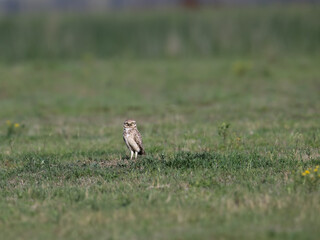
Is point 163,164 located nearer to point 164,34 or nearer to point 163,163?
point 163,163

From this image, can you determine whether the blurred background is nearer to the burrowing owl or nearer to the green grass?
the green grass

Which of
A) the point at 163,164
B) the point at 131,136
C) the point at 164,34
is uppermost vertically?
the point at 164,34

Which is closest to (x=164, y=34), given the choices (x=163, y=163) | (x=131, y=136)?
(x=131, y=136)

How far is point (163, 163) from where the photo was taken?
31.5 feet

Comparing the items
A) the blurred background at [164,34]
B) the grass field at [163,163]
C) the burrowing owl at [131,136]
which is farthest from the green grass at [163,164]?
the blurred background at [164,34]

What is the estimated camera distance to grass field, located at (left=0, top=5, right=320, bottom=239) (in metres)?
6.82

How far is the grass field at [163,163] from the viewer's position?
682 centimetres

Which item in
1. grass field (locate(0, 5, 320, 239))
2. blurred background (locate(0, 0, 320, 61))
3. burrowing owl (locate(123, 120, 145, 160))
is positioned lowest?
grass field (locate(0, 5, 320, 239))

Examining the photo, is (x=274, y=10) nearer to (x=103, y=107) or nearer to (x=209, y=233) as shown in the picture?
(x=103, y=107)

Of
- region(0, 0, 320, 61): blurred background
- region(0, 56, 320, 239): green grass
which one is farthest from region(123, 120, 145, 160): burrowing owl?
region(0, 0, 320, 61): blurred background

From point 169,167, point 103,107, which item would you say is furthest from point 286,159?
point 103,107

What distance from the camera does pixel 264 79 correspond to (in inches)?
937

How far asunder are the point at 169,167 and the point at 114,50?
82.1 ft

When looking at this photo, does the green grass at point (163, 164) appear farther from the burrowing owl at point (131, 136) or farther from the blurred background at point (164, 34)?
the blurred background at point (164, 34)
